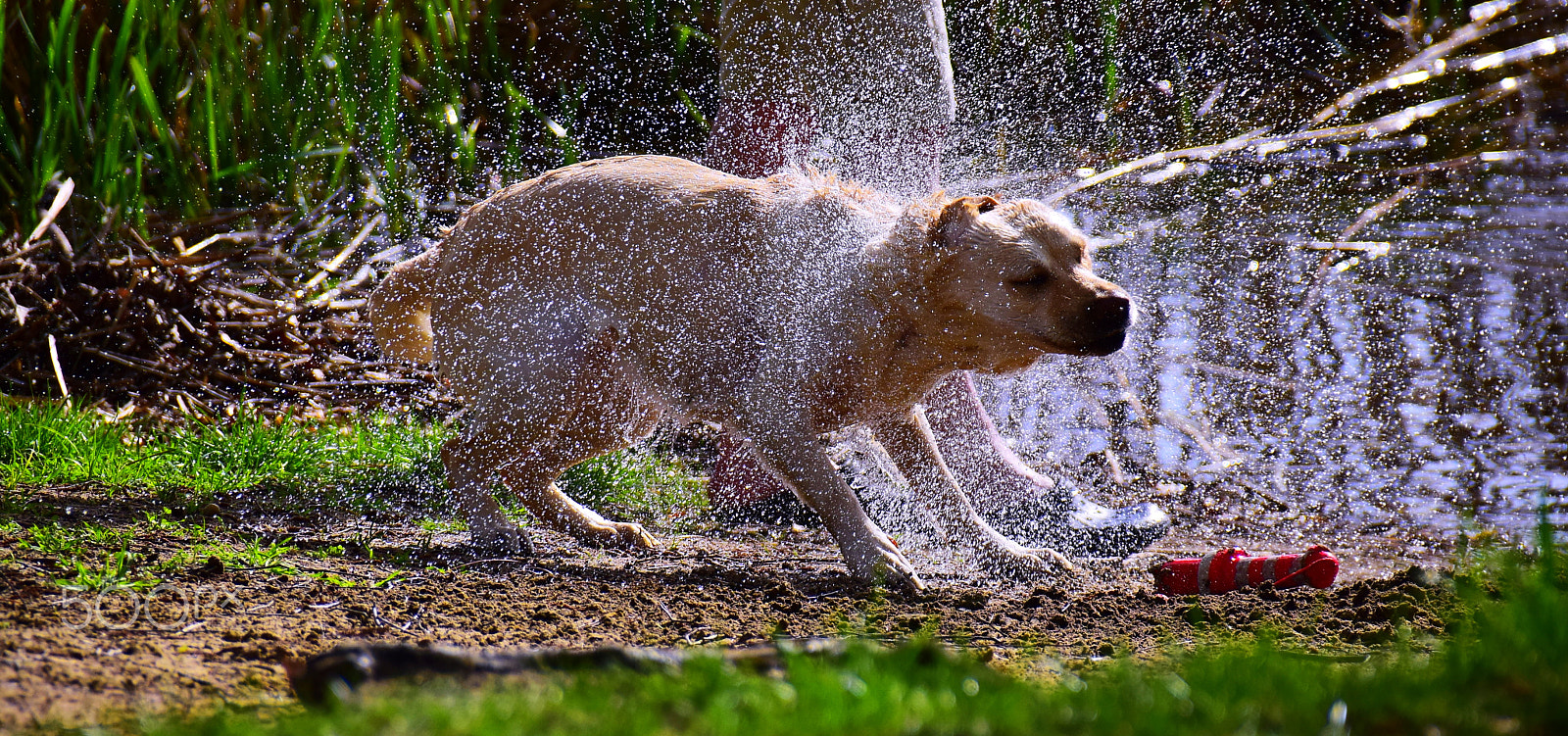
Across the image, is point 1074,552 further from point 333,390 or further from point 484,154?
point 484,154

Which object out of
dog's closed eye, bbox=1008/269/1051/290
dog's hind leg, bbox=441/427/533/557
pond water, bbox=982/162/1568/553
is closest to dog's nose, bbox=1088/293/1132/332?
dog's closed eye, bbox=1008/269/1051/290

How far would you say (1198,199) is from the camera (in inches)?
251

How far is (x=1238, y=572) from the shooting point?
9.89 feet

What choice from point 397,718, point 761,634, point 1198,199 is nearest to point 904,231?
point 761,634

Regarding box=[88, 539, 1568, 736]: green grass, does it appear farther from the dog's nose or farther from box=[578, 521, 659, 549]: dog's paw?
box=[578, 521, 659, 549]: dog's paw

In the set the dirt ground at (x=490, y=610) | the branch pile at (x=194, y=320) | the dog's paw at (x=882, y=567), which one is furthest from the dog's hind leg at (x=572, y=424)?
the branch pile at (x=194, y=320)

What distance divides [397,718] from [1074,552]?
284 centimetres

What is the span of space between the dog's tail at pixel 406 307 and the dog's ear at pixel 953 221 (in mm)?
1674

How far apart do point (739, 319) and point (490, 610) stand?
3.58ft

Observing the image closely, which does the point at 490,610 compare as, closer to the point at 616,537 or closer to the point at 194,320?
the point at 616,537

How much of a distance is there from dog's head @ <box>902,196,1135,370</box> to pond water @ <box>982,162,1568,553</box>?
1.60 meters

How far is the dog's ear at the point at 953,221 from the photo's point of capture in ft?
9.77

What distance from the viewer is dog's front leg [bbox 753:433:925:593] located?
3.04 meters

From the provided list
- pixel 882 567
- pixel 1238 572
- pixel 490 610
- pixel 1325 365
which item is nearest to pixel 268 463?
pixel 490 610
